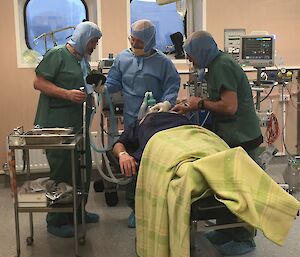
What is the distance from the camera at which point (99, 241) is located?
2.86 m

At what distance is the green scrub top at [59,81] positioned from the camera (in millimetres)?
2789

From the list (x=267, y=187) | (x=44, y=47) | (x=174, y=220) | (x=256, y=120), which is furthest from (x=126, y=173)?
(x=44, y=47)

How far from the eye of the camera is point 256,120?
2.58 m

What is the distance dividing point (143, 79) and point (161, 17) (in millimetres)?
1756

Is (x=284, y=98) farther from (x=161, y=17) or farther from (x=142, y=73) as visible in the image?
(x=142, y=73)

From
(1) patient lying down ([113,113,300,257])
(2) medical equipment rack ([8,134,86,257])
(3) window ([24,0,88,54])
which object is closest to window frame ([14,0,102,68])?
(3) window ([24,0,88,54])

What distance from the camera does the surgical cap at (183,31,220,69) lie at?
8.32 feet

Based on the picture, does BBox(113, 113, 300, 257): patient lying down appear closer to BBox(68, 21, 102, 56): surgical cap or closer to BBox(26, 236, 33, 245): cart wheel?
BBox(68, 21, 102, 56): surgical cap

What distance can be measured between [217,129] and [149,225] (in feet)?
2.99

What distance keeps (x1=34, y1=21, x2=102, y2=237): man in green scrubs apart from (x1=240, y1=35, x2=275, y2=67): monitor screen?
1.40 meters

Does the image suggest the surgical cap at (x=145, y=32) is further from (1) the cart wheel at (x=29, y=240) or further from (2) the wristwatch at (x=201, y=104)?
(1) the cart wheel at (x=29, y=240)

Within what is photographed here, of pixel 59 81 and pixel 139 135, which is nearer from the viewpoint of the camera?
pixel 139 135

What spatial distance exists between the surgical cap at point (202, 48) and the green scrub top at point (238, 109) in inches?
1.8

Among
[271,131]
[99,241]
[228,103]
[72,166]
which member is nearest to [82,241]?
[99,241]
